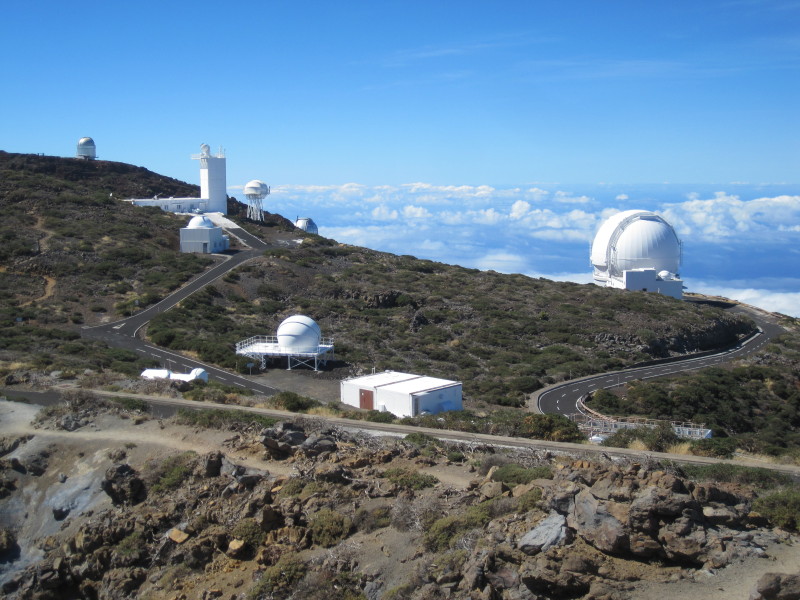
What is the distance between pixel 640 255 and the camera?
5244 centimetres

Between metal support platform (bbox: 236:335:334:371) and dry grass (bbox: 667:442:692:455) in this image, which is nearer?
dry grass (bbox: 667:442:692:455)

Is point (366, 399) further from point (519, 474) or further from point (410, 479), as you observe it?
point (519, 474)

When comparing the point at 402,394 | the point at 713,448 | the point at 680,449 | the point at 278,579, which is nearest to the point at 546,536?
the point at 278,579

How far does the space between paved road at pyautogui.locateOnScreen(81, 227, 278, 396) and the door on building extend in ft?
11.1

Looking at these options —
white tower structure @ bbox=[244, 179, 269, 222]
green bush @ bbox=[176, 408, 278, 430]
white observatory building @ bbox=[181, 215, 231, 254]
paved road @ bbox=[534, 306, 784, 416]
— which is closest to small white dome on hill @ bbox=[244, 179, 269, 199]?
white tower structure @ bbox=[244, 179, 269, 222]

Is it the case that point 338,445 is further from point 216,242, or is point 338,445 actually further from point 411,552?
point 216,242

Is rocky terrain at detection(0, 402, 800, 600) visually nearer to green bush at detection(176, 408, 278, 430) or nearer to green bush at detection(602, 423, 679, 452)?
green bush at detection(176, 408, 278, 430)

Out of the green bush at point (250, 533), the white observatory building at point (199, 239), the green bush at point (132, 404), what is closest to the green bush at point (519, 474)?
the green bush at point (250, 533)

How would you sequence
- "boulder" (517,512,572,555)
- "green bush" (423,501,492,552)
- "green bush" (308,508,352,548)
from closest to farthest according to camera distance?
1. "boulder" (517,512,572,555)
2. "green bush" (423,501,492,552)
3. "green bush" (308,508,352,548)

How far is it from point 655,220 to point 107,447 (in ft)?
161

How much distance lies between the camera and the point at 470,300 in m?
41.2

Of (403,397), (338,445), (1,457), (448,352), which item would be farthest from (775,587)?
(448,352)

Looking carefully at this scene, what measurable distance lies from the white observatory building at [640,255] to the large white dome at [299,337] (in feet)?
94.6

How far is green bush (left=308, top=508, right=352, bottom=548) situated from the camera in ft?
29.7
